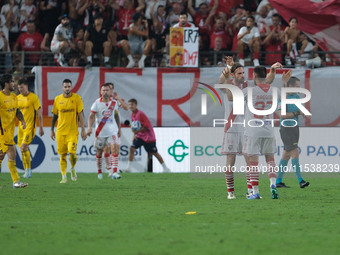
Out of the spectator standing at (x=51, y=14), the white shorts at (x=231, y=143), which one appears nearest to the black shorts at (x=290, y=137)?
the white shorts at (x=231, y=143)

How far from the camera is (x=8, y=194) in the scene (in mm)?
9883

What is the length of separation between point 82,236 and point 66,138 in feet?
23.5

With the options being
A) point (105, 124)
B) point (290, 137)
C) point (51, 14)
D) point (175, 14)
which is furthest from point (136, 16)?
point (290, 137)

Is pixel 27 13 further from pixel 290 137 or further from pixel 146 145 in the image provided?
pixel 290 137

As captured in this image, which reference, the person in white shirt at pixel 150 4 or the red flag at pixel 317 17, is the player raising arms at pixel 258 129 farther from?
the person in white shirt at pixel 150 4

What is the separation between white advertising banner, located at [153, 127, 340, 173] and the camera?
627 inches

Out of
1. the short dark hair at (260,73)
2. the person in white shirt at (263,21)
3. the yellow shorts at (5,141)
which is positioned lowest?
the yellow shorts at (5,141)

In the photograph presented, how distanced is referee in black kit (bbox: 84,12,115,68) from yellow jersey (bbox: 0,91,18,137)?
718 centimetres

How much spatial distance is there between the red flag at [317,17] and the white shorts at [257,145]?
9488 mm

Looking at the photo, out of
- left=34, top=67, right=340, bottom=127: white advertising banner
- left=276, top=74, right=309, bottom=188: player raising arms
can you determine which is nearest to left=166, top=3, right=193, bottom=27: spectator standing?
left=34, top=67, right=340, bottom=127: white advertising banner

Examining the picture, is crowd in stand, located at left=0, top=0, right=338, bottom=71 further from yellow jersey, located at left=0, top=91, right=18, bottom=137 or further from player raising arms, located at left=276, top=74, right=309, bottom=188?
yellow jersey, located at left=0, top=91, right=18, bottom=137

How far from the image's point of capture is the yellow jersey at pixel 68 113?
12.5 m

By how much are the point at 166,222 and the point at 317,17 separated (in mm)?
12302

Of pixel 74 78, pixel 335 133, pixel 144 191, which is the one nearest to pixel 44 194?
pixel 144 191
